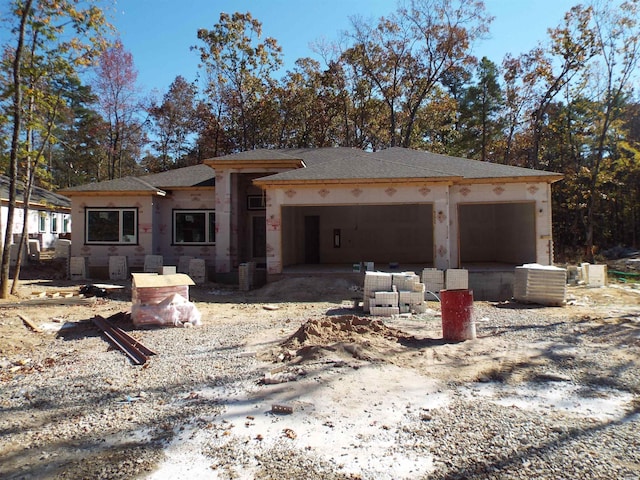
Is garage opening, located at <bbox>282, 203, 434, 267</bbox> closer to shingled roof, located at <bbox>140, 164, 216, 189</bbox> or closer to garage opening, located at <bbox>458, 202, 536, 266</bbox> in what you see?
garage opening, located at <bbox>458, 202, 536, 266</bbox>

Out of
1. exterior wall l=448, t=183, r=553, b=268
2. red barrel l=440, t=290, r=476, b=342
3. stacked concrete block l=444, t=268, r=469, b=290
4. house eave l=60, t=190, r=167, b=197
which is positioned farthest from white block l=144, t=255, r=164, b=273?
red barrel l=440, t=290, r=476, b=342

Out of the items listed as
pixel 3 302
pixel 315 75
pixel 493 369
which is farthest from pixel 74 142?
pixel 493 369

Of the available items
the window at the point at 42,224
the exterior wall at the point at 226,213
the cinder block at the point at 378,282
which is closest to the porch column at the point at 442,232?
the cinder block at the point at 378,282

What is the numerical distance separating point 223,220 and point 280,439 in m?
13.8

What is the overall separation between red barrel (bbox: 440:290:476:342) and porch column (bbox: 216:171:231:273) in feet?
36.3

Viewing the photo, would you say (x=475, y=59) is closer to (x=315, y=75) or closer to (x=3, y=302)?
(x=315, y=75)

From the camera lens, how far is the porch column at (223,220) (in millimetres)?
16984

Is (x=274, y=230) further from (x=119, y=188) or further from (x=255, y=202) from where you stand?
(x=119, y=188)

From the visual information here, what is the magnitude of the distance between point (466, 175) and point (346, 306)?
6947 mm

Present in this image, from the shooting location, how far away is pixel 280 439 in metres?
3.94

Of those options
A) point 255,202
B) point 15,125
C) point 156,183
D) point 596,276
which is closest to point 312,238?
point 255,202

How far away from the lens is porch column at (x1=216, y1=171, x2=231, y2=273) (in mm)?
16984

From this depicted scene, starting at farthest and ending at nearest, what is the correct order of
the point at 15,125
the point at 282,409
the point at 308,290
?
the point at 308,290 < the point at 15,125 < the point at 282,409

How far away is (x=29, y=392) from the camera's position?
529 cm
